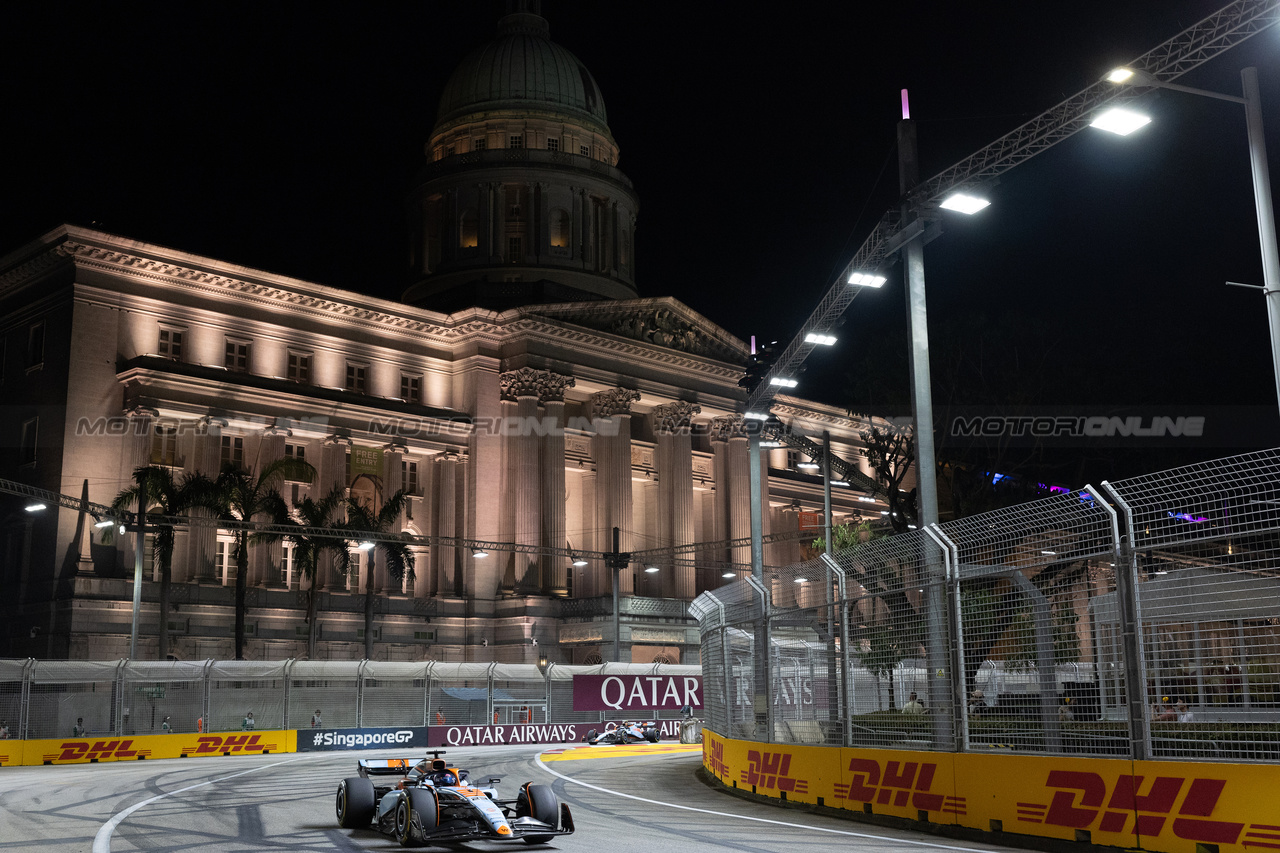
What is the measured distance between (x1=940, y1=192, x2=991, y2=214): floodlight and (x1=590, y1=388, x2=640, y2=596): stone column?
163ft

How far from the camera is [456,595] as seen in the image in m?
64.8

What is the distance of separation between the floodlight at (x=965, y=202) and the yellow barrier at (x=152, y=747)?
27.6 m

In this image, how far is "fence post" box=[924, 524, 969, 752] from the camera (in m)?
14.2

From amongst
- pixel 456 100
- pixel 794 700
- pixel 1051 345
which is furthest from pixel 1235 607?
pixel 456 100

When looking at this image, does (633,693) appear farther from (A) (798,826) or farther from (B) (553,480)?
(A) (798,826)

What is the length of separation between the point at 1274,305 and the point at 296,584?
168ft

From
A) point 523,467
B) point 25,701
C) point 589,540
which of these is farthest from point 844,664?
point 589,540

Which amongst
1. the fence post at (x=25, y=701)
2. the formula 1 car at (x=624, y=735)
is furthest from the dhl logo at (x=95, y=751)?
the formula 1 car at (x=624, y=735)

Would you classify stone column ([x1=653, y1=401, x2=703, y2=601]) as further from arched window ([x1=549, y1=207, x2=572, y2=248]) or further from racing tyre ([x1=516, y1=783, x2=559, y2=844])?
racing tyre ([x1=516, y1=783, x2=559, y2=844])

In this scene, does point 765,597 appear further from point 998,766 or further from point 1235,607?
point 1235,607

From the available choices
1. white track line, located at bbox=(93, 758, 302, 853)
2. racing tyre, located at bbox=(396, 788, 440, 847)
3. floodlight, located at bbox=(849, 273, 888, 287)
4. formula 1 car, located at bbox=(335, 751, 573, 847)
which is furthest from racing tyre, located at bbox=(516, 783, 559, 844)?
floodlight, located at bbox=(849, 273, 888, 287)

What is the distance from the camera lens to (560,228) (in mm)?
85812

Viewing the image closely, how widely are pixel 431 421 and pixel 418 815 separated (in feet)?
173

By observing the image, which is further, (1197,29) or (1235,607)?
(1197,29)
